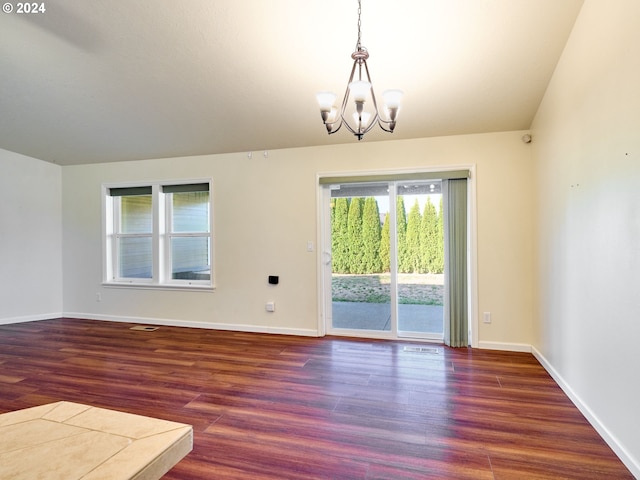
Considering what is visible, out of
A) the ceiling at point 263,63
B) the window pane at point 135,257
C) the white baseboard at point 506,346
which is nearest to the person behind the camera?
the ceiling at point 263,63

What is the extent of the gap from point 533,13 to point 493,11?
28 cm

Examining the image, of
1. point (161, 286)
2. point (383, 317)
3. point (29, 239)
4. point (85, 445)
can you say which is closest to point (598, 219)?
point (383, 317)

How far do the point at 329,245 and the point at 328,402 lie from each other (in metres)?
→ 2.11

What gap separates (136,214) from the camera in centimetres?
515

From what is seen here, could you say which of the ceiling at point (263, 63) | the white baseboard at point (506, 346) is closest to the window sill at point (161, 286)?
the ceiling at point (263, 63)

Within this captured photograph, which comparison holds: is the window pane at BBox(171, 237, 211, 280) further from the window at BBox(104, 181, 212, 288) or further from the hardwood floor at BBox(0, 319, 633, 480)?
the hardwood floor at BBox(0, 319, 633, 480)

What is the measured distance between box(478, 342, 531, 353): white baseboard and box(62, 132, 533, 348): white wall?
15 mm

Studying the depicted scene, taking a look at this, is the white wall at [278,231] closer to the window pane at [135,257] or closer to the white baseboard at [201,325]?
the white baseboard at [201,325]

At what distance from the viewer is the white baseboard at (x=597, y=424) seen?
173cm

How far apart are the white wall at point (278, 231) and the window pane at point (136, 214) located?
13.0 inches

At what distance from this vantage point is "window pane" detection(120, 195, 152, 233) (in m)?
5.08

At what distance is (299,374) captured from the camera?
9.90 feet

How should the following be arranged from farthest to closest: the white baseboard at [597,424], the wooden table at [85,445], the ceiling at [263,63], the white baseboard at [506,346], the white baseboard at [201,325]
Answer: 1. the white baseboard at [201,325]
2. the white baseboard at [506,346]
3. the ceiling at [263,63]
4. the white baseboard at [597,424]
5. the wooden table at [85,445]

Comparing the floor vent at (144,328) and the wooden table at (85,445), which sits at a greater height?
the wooden table at (85,445)
